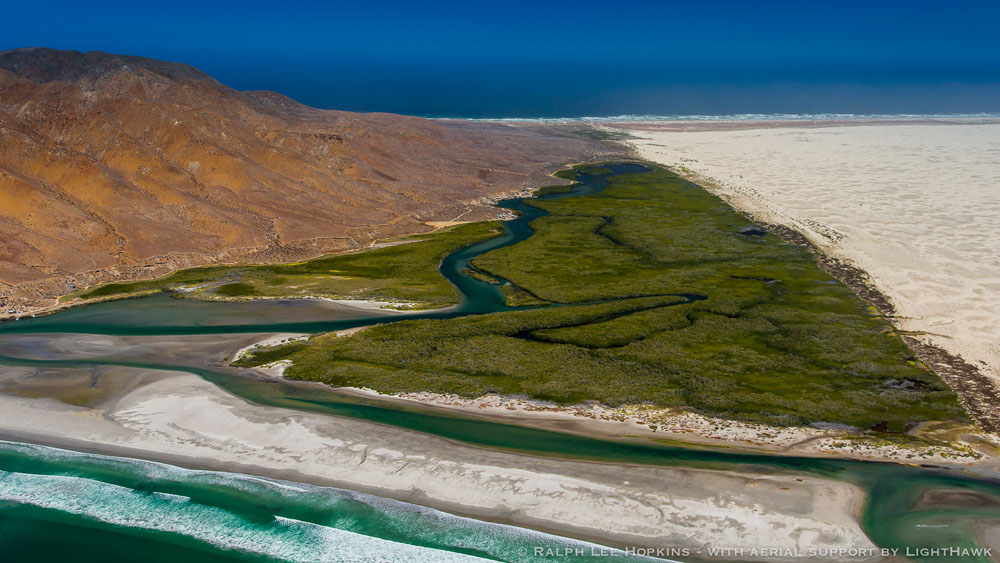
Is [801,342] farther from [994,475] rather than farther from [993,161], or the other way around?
[993,161]

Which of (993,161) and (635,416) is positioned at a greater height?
(993,161)

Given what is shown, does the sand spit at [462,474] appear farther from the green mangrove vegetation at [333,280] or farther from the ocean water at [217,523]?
the green mangrove vegetation at [333,280]

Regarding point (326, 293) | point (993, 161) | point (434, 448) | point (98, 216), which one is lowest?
point (434, 448)

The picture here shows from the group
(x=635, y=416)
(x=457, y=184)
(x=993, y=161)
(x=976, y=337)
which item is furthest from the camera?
(x=993, y=161)

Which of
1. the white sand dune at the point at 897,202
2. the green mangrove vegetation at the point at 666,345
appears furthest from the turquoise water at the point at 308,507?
the white sand dune at the point at 897,202

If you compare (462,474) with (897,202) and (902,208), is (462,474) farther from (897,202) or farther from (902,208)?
(897,202)

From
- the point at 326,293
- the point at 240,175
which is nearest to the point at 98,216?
the point at 240,175

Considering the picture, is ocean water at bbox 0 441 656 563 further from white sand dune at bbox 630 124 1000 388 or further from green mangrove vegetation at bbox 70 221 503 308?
white sand dune at bbox 630 124 1000 388

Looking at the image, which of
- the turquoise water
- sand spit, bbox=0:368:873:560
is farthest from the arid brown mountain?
the turquoise water
